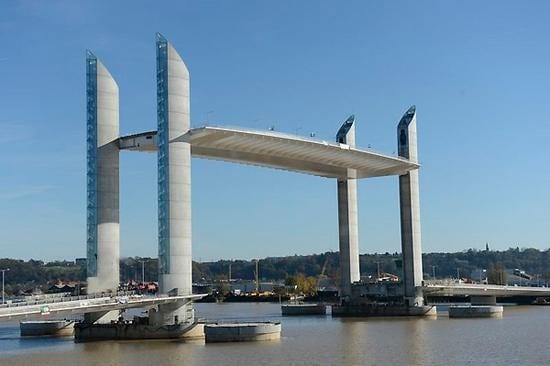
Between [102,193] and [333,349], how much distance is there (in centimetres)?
1964

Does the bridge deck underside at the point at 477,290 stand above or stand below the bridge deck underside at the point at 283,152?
below

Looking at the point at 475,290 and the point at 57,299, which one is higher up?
the point at 57,299

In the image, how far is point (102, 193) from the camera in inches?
2162

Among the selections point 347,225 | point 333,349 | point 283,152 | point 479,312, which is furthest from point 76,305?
point 347,225

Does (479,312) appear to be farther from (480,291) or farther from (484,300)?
(484,300)

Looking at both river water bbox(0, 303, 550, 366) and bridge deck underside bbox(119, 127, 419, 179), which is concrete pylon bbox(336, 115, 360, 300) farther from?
river water bbox(0, 303, 550, 366)

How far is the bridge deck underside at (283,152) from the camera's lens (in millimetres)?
55125

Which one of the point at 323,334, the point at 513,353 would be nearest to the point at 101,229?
the point at 323,334

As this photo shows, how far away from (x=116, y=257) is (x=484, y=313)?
99.6 ft

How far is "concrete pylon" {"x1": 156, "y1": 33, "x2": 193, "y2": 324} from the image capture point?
51.5 m

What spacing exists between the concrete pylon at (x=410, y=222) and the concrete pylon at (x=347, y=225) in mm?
4627

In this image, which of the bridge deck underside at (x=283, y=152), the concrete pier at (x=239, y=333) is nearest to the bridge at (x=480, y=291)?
the bridge deck underside at (x=283, y=152)

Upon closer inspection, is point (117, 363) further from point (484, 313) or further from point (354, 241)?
point (354, 241)

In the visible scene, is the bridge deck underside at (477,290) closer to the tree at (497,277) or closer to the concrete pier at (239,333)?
the concrete pier at (239,333)
